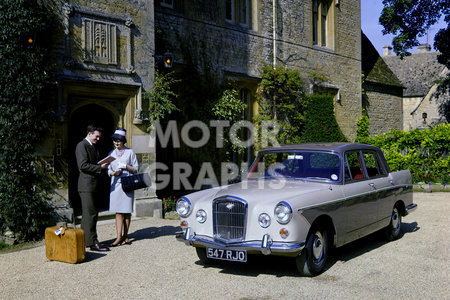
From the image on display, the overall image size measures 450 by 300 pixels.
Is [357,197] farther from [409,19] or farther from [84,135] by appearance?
[409,19]

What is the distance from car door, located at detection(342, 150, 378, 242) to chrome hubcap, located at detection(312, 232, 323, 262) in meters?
0.62

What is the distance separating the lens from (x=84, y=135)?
10258 millimetres

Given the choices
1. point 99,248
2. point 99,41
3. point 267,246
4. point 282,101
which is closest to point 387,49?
point 282,101

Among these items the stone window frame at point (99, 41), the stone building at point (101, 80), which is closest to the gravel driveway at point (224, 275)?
the stone building at point (101, 80)

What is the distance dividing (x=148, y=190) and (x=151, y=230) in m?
1.80

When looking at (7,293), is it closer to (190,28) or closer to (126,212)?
(126,212)

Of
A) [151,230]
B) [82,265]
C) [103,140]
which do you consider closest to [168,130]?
[103,140]

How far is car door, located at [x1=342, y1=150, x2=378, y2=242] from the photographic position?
6.33 metres

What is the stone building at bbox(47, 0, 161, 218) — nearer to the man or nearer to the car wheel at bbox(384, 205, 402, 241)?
the man

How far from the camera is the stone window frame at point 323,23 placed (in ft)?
59.4

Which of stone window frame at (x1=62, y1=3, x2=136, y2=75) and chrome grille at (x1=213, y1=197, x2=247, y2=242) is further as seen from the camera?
stone window frame at (x1=62, y1=3, x2=136, y2=75)

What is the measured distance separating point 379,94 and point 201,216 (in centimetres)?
1831

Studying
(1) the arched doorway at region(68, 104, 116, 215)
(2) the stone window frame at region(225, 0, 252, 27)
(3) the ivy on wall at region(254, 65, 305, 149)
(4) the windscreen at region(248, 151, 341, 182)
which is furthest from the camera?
(3) the ivy on wall at region(254, 65, 305, 149)

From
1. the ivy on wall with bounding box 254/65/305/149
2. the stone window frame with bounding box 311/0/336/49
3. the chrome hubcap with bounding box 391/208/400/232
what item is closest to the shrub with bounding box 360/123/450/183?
the ivy on wall with bounding box 254/65/305/149
